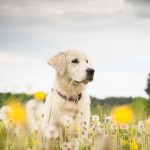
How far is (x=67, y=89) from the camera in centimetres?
939

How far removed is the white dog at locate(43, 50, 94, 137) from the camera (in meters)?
8.88

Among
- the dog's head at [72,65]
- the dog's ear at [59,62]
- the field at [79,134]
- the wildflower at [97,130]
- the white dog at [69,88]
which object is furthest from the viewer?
the dog's ear at [59,62]

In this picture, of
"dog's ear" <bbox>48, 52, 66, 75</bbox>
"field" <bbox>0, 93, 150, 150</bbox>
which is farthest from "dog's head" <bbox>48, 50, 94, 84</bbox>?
"field" <bbox>0, 93, 150, 150</bbox>

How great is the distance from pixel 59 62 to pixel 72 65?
26 centimetres

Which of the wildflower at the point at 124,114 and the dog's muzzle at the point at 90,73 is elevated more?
the dog's muzzle at the point at 90,73

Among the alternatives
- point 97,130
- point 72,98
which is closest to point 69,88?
point 72,98

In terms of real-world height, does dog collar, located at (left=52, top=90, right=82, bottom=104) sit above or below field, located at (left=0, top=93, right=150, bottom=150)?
above

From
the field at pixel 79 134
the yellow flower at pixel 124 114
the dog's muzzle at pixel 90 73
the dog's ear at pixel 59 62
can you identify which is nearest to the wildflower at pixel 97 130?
the field at pixel 79 134

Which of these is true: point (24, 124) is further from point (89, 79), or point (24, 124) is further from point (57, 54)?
point (57, 54)

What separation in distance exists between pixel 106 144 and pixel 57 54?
7.14m

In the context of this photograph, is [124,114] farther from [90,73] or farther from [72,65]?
[72,65]

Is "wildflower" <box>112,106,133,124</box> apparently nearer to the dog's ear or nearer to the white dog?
the white dog

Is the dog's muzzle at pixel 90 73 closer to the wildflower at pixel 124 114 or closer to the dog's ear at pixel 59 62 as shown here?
the dog's ear at pixel 59 62

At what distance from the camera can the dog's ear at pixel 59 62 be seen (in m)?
9.39
